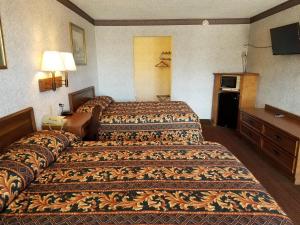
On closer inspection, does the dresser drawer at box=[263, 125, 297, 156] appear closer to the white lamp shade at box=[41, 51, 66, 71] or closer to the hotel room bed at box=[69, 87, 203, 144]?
the hotel room bed at box=[69, 87, 203, 144]

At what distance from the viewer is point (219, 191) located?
1388mm

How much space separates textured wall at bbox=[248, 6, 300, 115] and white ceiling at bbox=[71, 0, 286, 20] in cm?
31

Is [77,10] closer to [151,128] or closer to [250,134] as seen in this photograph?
[151,128]

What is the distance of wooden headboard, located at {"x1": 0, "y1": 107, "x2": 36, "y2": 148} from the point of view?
1866 millimetres

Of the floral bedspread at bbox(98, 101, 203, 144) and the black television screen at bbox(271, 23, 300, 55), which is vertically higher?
the black television screen at bbox(271, 23, 300, 55)

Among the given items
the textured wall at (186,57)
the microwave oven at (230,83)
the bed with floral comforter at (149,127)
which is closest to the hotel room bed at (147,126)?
the bed with floral comforter at (149,127)

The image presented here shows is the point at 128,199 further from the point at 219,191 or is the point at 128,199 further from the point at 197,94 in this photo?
the point at 197,94

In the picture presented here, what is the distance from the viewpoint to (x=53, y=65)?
2.46m

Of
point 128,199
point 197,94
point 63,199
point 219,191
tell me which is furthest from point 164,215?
point 197,94

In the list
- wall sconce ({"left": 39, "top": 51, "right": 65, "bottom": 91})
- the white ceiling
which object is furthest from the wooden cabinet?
wall sconce ({"left": 39, "top": 51, "right": 65, "bottom": 91})

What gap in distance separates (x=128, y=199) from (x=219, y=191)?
0.58m

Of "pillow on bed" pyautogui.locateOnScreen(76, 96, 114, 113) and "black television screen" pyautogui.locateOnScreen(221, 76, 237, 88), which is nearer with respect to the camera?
"pillow on bed" pyautogui.locateOnScreen(76, 96, 114, 113)

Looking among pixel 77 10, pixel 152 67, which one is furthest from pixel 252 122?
pixel 152 67

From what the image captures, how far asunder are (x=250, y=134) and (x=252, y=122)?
0.75 ft
